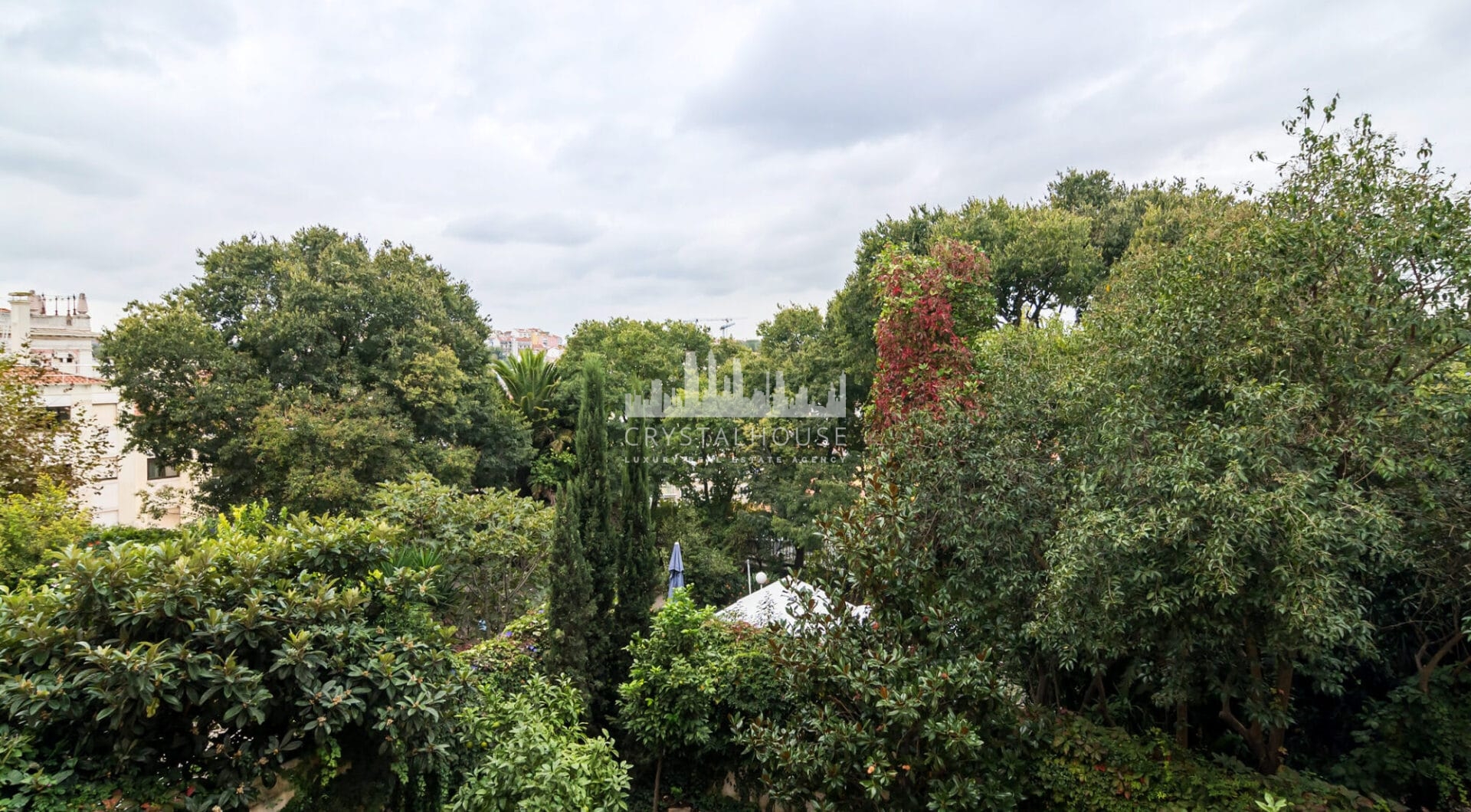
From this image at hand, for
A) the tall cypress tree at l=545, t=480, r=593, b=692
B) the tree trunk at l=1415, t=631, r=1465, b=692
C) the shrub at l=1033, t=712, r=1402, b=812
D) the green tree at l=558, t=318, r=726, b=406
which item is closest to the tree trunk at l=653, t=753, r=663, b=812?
the tall cypress tree at l=545, t=480, r=593, b=692

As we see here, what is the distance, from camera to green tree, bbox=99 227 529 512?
9734mm

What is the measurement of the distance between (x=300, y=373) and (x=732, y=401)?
799cm

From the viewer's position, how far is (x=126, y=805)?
2.68m

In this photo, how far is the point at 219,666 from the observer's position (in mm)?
2857

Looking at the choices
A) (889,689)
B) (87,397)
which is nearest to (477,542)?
(889,689)

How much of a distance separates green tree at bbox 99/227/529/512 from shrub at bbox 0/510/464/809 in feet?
23.2

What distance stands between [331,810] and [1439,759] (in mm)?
5837

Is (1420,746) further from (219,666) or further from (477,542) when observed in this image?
(477,542)

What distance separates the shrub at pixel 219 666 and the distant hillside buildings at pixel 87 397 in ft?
34.9

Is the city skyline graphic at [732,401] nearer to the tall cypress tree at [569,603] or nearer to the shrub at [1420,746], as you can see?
the tall cypress tree at [569,603]

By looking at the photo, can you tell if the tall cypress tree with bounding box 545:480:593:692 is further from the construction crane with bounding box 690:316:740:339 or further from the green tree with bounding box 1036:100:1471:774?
the construction crane with bounding box 690:316:740:339

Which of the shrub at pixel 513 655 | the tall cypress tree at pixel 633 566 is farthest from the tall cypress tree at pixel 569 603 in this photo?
the tall cypress tree at pixel 633 566

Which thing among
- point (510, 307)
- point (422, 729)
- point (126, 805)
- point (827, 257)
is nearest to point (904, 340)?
point (422, 729)

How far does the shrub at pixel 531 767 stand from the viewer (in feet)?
Result: 11.2
